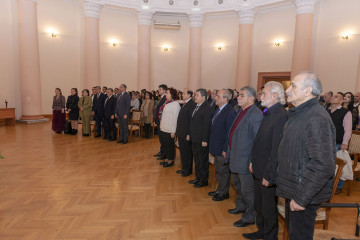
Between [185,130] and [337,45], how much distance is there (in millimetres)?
8414

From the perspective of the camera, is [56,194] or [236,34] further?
[236,34]

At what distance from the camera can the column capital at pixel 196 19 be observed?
12.7 m

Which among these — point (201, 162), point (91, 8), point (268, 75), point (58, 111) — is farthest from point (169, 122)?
point (91, 8)

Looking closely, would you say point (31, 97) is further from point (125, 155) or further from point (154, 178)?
point (154, 178)

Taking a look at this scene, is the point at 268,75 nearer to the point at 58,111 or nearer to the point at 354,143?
the point at 354,143

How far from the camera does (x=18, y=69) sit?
33.9 feet

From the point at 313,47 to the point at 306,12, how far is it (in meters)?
1.45

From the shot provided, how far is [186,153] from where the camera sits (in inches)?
185

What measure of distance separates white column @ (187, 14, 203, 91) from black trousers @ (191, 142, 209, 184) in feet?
30.4

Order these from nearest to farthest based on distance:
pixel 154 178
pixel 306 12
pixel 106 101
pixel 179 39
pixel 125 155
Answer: pixel 154 178, pixel 125 155, pixel 106 101, pixel 306 12, pixel 179 39

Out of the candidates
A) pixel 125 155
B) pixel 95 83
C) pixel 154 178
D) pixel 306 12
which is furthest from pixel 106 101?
pixel 306 12

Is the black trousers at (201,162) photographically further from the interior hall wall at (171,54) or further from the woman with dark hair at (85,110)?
the interior hall wall at (171,54)

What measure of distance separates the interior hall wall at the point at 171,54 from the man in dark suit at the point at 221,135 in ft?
34.6

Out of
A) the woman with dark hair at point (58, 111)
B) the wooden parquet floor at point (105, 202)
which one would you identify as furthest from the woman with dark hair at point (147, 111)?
the woman with dark hair at point (58, 111)
